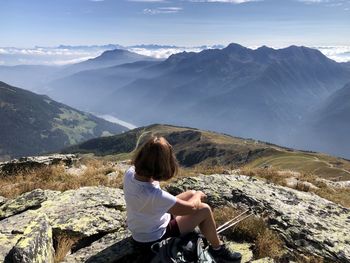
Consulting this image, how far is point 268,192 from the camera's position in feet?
47.5

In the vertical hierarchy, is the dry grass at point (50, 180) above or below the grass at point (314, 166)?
above

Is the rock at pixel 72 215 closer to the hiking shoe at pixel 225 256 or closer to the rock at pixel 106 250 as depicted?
the rock at pixel 106 250

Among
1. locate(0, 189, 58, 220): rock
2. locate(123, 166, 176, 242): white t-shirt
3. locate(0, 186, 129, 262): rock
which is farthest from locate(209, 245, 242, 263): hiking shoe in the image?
locate(0, 189, 58, 220): rock

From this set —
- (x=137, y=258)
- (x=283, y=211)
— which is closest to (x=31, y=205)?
(x=137, y=258)

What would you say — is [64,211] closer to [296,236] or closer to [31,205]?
[31,205]

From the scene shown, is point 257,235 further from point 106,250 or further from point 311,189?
→ point 311,189

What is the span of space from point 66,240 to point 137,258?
244 cm

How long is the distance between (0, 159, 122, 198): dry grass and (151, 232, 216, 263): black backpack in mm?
8601

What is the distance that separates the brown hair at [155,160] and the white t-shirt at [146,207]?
13.9 inches

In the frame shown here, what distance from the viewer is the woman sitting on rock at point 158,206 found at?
8273 millimetres

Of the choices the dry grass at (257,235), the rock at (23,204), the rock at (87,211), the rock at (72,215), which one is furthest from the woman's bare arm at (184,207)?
the rock at (23,204)

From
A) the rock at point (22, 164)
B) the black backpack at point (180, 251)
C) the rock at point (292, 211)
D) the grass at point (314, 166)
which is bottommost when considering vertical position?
the grass at point (314, 166)

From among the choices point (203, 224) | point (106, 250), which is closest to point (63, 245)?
point (106, 250)

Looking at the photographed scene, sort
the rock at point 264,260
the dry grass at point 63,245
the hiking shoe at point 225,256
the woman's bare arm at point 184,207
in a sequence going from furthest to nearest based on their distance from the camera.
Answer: the rock at point 264,260
the dry grass at point 63,245
the hiking shoe at point 225,256
the woman's bare arm at point 184,207
